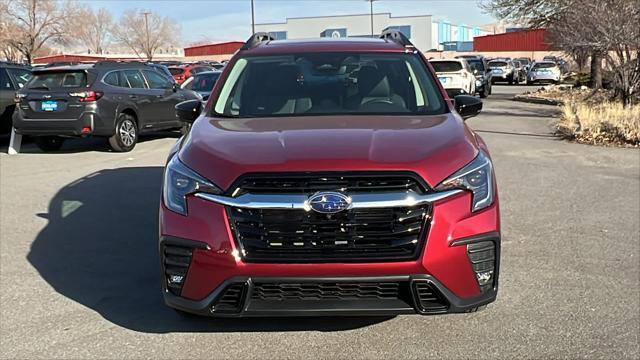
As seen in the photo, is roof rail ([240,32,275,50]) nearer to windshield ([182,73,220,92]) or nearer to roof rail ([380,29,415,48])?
roof rail ([380,29,415,48])

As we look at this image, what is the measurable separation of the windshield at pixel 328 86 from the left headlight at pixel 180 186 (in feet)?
3.41

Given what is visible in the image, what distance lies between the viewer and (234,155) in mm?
3449

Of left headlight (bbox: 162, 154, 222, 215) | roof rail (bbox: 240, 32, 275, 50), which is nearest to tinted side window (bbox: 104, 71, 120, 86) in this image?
roof rail (bbox: 240, 32, 275, 50)

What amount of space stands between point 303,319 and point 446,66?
19.3 metres

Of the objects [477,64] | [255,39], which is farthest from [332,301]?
[477,64]

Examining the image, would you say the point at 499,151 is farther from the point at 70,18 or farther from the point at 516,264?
the point at 70,18

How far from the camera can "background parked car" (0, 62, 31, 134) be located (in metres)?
12.7

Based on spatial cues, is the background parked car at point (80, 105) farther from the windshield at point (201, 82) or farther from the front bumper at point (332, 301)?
the front bumper at point (332, 301)

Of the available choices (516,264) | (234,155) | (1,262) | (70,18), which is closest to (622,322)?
(516,264)

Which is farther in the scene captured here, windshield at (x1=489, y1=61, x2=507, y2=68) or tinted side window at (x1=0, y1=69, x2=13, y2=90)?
windshield at (x1=489, y1=61, x2=507, y2=68)

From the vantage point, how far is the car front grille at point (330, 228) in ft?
10.7

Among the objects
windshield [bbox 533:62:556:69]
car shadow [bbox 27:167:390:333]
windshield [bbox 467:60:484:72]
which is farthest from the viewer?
windshield [bbox 533:62:556:69]

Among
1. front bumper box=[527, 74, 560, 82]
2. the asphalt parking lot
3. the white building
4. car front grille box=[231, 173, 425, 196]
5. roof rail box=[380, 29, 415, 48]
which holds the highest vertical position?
the white building

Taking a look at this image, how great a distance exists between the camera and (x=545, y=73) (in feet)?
122
